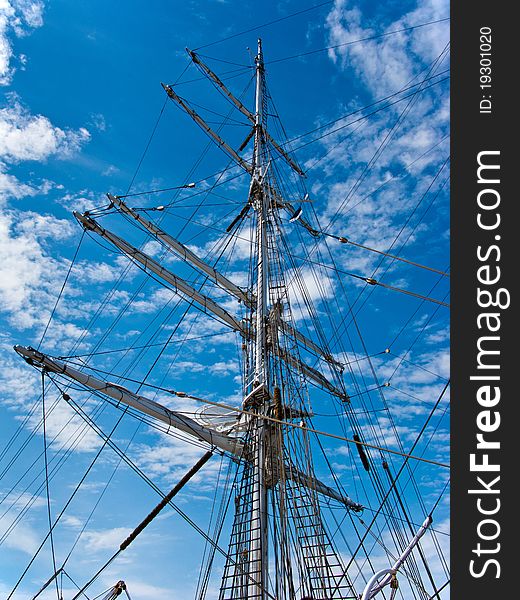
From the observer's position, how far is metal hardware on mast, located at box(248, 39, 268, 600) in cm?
961

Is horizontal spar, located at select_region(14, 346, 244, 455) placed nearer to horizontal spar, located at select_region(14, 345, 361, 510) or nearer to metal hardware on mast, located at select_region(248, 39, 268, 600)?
horizontal spar, located at select_region(14, 345, 361, 510)

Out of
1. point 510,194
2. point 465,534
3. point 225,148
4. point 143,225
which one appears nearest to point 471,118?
point 510,194

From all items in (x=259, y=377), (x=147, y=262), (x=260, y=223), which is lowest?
(x=259, y=377)

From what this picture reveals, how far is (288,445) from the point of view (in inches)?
469

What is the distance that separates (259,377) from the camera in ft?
41.1

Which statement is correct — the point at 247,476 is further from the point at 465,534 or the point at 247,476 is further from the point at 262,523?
the point at 465,534

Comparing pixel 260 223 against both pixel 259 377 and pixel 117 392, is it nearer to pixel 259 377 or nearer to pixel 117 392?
pixel 259 377

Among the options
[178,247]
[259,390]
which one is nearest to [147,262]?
[178,247]

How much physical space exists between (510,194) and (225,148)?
1628 cm

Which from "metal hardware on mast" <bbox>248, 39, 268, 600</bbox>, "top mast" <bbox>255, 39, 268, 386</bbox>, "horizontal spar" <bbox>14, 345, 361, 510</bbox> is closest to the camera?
"metal hardware on mast" <bbox>248, 39, 268, 600</bbox>

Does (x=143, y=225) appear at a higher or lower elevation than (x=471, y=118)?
higher

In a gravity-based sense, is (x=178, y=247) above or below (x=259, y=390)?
above

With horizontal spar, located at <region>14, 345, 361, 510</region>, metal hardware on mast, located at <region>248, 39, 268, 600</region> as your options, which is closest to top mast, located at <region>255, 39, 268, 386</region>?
metal hardware on mast, located at <region>248, 39, 268, 600</region>

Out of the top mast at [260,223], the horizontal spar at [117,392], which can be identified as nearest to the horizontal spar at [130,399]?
the horizontal spar at [117,392]
